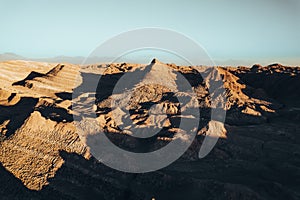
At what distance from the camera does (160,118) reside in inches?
1385

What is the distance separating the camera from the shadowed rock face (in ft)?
75.6

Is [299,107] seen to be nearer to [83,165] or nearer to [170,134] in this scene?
[170,134]

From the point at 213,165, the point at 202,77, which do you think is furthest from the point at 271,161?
the point at 202,77

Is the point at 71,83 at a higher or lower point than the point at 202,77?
lower

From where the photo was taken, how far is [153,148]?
28938 mm

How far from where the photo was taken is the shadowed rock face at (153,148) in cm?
2305

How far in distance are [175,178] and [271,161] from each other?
30.6 feet

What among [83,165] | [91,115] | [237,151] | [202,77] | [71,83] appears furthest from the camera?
[71,83]

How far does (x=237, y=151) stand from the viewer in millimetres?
28969

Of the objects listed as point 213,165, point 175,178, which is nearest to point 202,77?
point 213,165

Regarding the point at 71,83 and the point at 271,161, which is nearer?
the point at 271,161

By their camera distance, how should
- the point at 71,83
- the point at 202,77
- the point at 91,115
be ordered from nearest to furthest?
the point at 91,115
the point at 202,77
the point at 71,83

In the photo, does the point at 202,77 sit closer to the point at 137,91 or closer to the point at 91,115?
the point at 137,91

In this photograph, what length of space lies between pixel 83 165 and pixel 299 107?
3270cm
